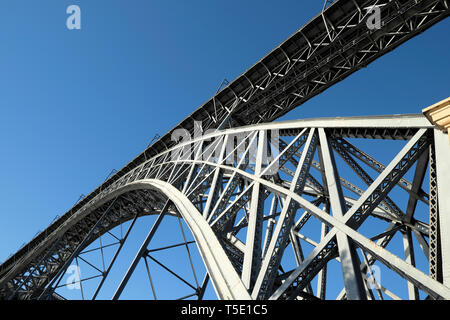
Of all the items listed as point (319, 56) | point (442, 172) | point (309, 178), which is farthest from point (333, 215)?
point (319, 56)

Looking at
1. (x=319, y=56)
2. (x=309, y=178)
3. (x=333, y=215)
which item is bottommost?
(x=333, y=215)

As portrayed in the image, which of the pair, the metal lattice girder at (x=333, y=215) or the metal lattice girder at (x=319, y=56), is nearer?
the metal lattice girder at (x=333, y=215)

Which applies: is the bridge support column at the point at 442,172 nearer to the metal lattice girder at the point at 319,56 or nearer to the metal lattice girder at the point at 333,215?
the metal lattice girder at the point at 333,215

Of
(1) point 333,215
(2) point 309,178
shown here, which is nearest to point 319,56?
(2) point 309,178

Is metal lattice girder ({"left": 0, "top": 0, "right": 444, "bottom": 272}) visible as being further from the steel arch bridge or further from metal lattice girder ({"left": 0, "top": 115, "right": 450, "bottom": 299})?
metal lattice girder ({"left": 0, "top": 115, "right": 450, "bottom": 299})

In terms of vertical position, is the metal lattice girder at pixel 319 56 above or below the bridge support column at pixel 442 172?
above

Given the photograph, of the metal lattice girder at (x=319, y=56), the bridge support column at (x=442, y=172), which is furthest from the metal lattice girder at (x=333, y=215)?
the metal lattice girder at (x=319, y=56)

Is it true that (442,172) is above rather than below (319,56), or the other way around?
below

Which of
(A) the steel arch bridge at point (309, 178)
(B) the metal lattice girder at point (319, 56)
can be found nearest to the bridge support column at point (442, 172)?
(A) the steel arch bridge at point (309, 178)

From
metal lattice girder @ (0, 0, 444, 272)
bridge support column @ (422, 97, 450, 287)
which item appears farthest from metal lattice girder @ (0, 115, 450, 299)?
metal lattice girder @ (0, 0, 444, 272)

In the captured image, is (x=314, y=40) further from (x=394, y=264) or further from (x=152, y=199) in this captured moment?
(x=152, y=199)

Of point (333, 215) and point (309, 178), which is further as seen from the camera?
point (309, 178)

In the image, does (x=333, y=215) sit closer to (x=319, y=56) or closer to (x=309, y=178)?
(x=309, y=178)
